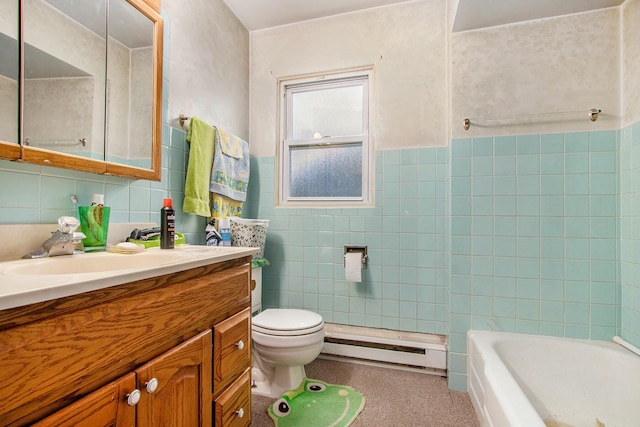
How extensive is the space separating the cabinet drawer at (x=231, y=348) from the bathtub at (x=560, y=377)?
90cm

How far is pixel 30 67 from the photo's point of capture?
3.01 feet

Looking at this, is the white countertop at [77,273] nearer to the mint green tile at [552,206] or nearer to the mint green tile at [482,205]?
the mint green tile at [482,205]

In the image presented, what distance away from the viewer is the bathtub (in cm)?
122

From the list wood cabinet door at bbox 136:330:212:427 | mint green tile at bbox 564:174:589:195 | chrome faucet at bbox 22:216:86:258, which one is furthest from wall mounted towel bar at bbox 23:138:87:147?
mint green tile at bbox 564:174:589:195

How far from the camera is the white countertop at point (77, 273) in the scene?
0.50 meters

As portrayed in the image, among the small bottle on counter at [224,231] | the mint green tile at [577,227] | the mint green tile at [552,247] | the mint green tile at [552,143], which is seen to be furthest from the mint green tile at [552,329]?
the small bottle on counter at [224,231]

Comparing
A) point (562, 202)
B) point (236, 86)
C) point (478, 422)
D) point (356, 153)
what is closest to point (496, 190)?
point (562, 202)

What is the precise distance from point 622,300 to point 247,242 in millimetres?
2032

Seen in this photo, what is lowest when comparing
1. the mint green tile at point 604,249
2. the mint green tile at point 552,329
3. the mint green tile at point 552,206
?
the mint green tile at point 552,329

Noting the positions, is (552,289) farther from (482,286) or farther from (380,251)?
(380,251)

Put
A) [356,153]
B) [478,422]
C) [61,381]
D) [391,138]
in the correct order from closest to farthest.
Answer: [61,381] → [478,422] → [391,138] → [356,153]

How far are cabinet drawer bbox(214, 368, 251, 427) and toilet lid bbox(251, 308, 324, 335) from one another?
34 cm

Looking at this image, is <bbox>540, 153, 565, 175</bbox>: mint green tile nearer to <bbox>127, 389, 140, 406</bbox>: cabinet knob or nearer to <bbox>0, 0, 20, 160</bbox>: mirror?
<bbox>127, 389, 140, 406</bbox>: cabinet knob

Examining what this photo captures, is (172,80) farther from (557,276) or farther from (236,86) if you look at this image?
(557,276)
